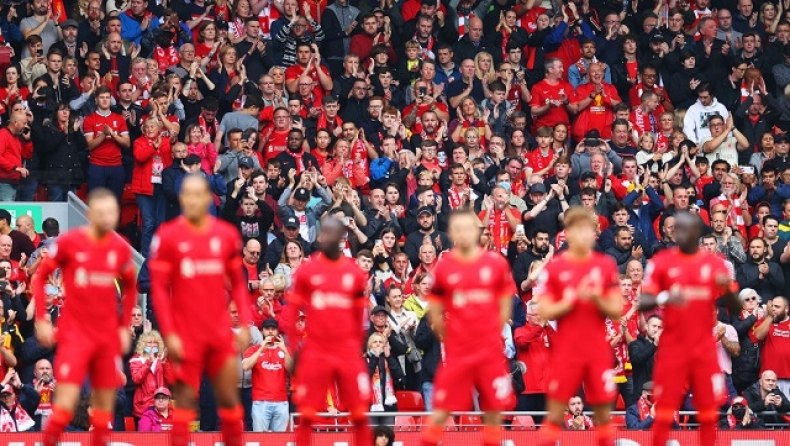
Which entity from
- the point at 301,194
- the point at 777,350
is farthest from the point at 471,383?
the point at 301,194

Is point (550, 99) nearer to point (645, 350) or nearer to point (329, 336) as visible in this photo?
point (645, 350)

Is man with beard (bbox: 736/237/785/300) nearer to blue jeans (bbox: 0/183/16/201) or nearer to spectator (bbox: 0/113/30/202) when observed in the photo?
spectator (bbox: 0/113/30/202)

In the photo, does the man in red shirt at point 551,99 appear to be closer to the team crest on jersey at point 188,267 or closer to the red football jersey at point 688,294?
the red football jersey at point 688,294

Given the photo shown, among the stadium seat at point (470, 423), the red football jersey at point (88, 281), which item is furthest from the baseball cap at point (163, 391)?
the red football jersey at point (88, 281)

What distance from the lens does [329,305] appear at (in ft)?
53.5

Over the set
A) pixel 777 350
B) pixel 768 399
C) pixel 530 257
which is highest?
pixel 530 257

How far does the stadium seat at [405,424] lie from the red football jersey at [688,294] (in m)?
4.46

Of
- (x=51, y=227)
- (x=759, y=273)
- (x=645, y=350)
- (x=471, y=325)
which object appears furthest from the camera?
(x=759, y=273)

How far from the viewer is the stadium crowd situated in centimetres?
2227

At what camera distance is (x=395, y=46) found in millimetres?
28703

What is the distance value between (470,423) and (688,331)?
190 inches

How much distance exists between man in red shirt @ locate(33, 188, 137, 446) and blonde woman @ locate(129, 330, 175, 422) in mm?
5374

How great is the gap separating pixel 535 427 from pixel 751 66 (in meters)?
10.8

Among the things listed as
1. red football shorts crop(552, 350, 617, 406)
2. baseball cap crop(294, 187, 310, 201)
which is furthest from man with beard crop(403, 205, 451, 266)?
red football shorts crop(552, 350, 617, 406)
